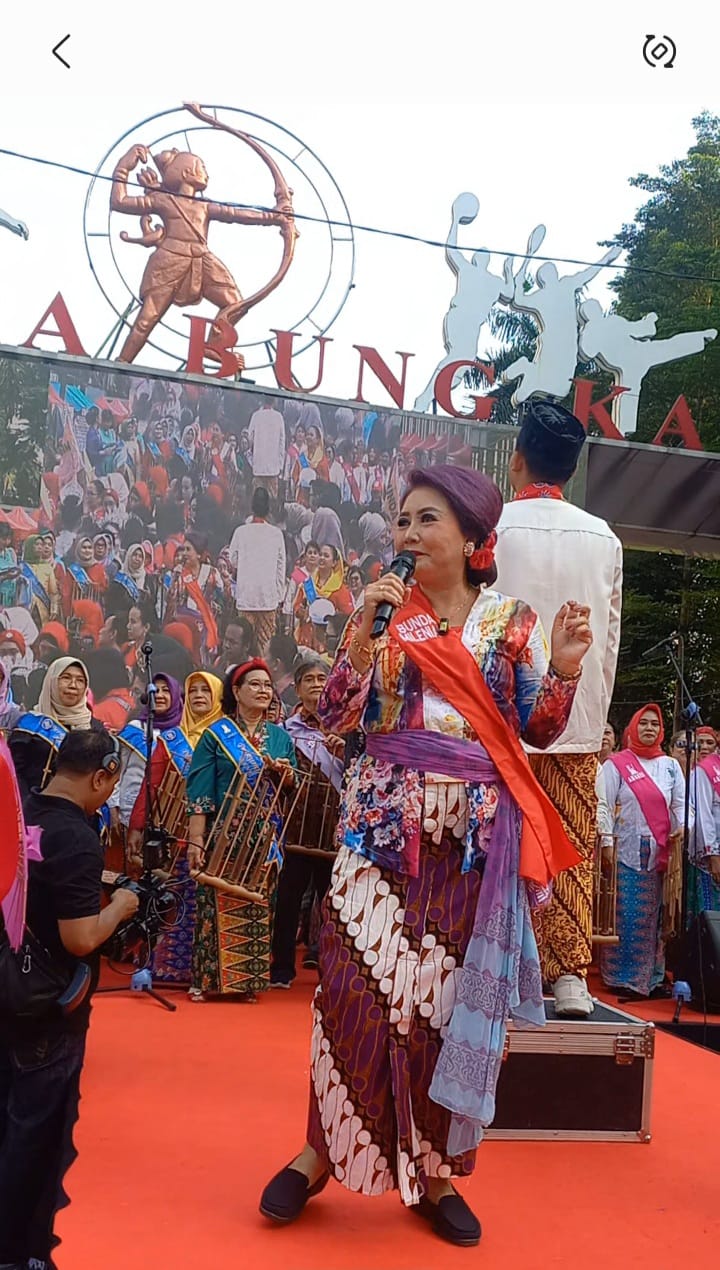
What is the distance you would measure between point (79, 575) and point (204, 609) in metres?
1.00

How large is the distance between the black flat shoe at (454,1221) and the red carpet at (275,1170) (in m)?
0.03

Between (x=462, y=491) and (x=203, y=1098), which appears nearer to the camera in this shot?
(x=462, y=491)

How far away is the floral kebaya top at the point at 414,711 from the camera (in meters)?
2.69

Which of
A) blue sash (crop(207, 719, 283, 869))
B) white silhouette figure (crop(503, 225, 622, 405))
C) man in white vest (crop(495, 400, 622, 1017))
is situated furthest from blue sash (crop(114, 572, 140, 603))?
man in white vest (crop(495, 400, 622, 1017))

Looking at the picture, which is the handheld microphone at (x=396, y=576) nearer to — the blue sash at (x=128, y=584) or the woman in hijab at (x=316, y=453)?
the blue sash at (x=128, y=584)

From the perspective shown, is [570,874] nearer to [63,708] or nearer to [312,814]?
[63,708]

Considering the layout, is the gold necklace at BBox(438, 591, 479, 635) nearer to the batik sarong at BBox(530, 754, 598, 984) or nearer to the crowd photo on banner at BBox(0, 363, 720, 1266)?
the crowd photo on banner at BBox(0, 363, 720, 1266)

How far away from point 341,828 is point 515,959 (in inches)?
18.3

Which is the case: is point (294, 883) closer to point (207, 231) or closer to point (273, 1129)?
point (273, 1129)

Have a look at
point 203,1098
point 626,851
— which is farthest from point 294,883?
point 203,1098

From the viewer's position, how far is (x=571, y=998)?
363cm

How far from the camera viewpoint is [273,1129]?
351cm

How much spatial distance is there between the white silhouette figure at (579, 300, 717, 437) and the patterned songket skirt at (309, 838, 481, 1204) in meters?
9.23

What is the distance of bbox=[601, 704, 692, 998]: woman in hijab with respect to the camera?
6.61 metres
